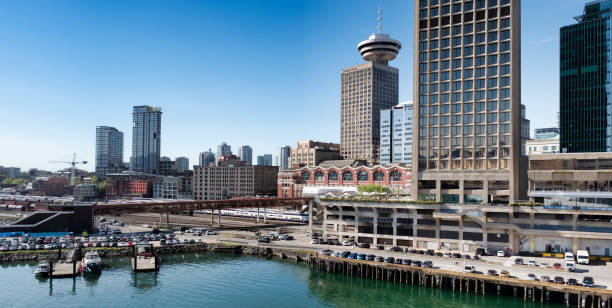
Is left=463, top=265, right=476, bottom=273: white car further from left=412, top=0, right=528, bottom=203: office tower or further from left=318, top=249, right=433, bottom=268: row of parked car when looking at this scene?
left=412, top=0, right=528, bottom=203: office tower

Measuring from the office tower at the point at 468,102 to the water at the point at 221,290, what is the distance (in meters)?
37.8

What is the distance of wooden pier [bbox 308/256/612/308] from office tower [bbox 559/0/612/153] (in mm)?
122676

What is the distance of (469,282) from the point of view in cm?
8656

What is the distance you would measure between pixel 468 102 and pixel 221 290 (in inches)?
2959

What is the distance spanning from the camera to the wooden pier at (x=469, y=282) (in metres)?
75.7

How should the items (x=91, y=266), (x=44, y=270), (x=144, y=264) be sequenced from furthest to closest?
(x=144, y=264)
(x=91, y=266)
(x=44, y=270)

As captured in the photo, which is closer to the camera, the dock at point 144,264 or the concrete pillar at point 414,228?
the dock at point 144,264

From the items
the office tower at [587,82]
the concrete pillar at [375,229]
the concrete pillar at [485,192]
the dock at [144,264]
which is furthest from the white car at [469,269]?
the office tower at [587,82]

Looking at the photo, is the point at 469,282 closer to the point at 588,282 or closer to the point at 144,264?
the point at 588,282

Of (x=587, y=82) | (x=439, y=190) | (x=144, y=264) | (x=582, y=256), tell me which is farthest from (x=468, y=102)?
(x=587, y=82)

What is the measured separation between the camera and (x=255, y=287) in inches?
3538

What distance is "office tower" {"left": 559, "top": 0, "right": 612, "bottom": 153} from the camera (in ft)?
611

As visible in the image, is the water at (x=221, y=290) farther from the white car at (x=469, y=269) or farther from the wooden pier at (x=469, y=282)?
the white car at (x=469, y=269)

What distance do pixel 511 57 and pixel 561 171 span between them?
2914 cm
